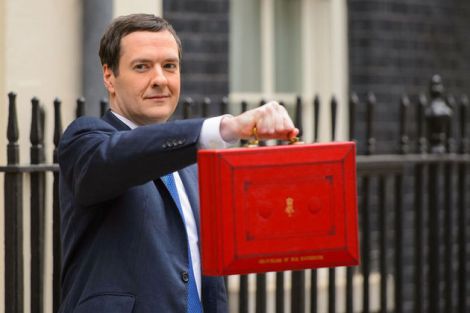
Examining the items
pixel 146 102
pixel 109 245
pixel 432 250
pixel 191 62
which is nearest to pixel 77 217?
pixel 109 245

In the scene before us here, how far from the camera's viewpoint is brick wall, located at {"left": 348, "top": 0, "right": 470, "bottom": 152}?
27.0 ft

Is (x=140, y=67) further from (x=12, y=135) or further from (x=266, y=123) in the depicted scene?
(x=12, y=135)

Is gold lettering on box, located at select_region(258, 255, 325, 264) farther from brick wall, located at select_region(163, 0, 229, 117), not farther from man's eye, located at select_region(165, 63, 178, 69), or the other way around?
brick wall, located at select_region(163, 0, 229, 117)

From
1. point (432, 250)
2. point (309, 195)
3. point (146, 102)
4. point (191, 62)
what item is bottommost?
point (432, 250)

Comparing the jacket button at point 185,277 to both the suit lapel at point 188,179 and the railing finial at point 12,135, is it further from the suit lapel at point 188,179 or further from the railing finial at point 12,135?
the railing finial at point 12,135

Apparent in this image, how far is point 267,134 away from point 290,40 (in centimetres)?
541

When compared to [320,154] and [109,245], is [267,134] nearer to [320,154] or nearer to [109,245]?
[320,154]

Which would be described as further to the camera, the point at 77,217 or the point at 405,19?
the point at 405,19

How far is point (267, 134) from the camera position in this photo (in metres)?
2.93

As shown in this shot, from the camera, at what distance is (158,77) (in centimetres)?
324

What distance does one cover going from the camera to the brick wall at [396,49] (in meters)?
8.22

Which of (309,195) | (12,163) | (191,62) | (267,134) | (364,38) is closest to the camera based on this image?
(267,134)

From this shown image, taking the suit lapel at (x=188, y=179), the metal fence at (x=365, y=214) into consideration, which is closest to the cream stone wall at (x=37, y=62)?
the metal fence at (x=365, y=214)

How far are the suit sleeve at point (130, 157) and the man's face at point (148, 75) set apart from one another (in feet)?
0.68
